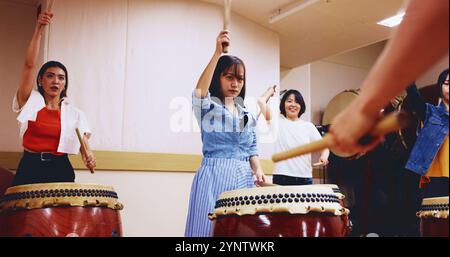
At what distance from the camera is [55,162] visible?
1959mm

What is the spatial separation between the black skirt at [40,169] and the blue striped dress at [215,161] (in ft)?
2.13

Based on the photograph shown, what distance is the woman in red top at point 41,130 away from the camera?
1917 mm

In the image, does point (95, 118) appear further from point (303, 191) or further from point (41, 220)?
point (303, 191)

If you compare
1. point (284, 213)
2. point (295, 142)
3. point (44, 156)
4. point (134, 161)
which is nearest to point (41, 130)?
point (44, 156)

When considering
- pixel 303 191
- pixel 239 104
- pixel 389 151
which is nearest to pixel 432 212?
pixel 303 191

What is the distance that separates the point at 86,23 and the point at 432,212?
2.03 m

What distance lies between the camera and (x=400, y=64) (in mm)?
462

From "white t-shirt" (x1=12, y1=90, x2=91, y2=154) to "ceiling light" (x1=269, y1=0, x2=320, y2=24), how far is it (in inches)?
62.7

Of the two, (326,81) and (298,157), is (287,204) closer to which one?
(298,157)

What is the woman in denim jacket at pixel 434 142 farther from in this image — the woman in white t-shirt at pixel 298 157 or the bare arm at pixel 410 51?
the woman in white t-shirt at pixel 298 157

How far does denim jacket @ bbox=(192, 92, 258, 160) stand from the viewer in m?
1.66

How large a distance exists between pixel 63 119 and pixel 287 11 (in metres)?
1.70

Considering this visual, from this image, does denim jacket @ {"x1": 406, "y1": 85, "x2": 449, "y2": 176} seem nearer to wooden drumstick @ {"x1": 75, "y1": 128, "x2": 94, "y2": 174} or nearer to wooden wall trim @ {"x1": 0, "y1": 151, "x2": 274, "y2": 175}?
wooden drumstick @ {"x1": 75, "y1": 128, "x2": 94, "y2": 174}

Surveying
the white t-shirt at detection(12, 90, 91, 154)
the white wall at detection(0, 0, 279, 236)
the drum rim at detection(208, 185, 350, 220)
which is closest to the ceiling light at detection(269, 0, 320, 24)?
the white wall at detection(0, 0, 279, 236)
